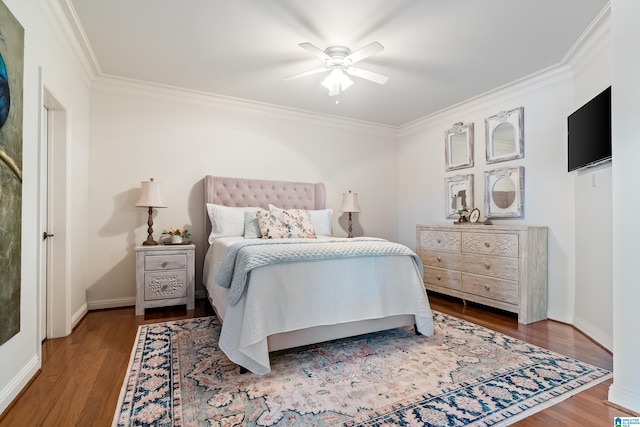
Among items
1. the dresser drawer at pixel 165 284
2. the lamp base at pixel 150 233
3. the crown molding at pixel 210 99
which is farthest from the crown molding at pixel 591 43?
the lamp base at pixel 150 233

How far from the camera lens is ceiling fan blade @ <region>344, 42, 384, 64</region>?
2494 mm

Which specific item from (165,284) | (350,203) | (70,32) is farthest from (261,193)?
(70,32)

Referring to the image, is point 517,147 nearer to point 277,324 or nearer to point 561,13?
point 561,13

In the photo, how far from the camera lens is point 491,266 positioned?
3.42m

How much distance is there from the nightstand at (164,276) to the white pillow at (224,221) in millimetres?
349

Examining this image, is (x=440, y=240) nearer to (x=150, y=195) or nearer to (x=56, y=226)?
(x=150, y=195)

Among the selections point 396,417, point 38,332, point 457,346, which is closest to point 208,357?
point 38,332

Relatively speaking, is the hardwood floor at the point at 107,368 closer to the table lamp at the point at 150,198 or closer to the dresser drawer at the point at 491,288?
the dresser drawer at the point at 491,288

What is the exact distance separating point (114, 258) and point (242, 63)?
2.58m

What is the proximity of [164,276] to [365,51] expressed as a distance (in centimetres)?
297

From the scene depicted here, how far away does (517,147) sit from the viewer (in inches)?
143

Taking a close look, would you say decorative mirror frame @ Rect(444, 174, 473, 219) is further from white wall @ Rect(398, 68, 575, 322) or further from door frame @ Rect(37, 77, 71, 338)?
door frame @ Rect(37, 77, 71, 338)

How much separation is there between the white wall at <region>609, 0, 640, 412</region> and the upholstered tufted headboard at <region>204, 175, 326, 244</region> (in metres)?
3.33

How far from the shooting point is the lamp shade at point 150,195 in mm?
3418
